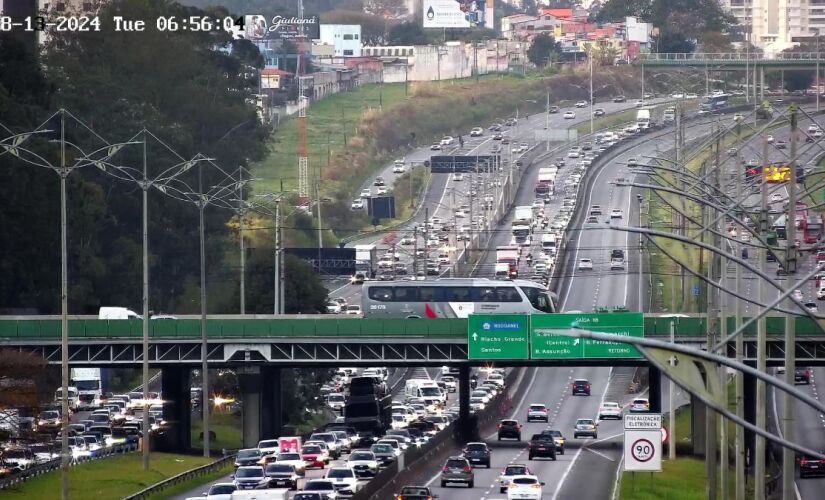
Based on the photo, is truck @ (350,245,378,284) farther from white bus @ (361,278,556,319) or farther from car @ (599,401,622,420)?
white bus @ (361,278,556,319)

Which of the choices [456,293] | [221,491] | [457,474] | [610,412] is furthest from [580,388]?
[221,491]

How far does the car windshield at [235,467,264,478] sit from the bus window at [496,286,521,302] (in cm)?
3877

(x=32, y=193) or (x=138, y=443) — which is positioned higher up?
(x=32, y=193)

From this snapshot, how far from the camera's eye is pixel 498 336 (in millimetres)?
92625

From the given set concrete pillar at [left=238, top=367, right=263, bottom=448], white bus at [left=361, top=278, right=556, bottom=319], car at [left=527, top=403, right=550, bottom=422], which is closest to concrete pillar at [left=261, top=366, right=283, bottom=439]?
concrete pillar at [left=238, top=367, right=263, bottom=448]

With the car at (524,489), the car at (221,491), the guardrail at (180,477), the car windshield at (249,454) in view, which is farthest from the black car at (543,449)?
the car at (221,491)

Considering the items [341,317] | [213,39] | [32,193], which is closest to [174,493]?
[341,317]

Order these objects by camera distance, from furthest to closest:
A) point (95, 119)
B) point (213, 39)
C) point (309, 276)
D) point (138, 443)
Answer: point (213, 39) < point (95, 119) < point (309, 276) < point (138, 443)

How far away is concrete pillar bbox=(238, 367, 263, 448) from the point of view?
329 feet

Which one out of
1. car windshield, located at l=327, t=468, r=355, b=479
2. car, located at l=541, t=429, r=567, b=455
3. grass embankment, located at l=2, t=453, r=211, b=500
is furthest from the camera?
car, located at l=541, t=429, r=567, b=455

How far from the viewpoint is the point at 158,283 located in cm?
15300

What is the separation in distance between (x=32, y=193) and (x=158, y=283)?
3214 cm

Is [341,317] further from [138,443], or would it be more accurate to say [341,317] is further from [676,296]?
[676,296]

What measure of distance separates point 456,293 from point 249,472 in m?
40.6
